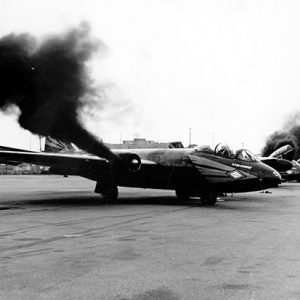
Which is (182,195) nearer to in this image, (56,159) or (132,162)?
(132,162)

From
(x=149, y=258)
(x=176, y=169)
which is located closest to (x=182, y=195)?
(x=176, y=169)

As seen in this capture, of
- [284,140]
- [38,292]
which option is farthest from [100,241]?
[284,140]

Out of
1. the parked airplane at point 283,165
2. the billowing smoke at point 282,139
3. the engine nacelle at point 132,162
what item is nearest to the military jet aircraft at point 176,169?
the engine nacelle at point 132,162

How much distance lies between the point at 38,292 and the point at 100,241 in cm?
405

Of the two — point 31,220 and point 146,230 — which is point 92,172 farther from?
point 146,230

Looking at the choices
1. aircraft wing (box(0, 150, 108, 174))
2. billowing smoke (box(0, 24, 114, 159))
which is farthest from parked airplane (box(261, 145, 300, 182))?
billowing smoke (box(0, 24, 114, 159))

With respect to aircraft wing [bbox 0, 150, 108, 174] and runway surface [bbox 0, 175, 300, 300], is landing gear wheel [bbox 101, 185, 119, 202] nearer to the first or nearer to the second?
aircraft wing [bbox 0, 150, 108, 174]

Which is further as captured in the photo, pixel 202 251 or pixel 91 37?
pixel 91 37

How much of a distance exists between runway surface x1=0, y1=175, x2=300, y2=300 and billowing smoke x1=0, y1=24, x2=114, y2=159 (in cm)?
581

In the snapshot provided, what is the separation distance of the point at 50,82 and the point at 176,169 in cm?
628

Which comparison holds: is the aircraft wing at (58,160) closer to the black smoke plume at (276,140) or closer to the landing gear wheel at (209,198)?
the landing gear wheel at (209,198)

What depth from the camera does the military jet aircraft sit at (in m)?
18.4

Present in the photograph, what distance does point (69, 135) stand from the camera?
1922 cm

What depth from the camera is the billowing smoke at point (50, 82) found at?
1853 cm
